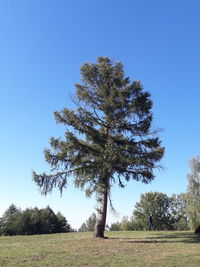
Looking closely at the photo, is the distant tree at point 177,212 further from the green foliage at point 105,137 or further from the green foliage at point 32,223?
the green foliage at point 105,137

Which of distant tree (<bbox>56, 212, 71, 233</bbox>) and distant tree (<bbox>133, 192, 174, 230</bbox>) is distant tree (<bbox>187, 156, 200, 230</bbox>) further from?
distant tree (<bbox>133, 192, 174, 230</bbox>)

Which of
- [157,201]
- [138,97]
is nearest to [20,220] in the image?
[138,97]

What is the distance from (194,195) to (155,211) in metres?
38.1

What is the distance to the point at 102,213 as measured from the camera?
53.7 feet

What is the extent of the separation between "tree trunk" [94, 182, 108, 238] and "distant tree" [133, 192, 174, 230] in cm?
5369

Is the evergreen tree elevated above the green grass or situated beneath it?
elevated above

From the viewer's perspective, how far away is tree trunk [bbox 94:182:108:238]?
53.0 feet

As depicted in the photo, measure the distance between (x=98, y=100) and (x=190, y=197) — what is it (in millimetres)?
20035

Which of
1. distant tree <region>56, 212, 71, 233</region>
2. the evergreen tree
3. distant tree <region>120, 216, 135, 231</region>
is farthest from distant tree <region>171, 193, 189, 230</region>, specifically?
the evergreen tree

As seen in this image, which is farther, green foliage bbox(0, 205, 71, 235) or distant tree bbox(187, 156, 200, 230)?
green foliage bbox(0, 205, 71, 235)

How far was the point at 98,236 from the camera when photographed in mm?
16031

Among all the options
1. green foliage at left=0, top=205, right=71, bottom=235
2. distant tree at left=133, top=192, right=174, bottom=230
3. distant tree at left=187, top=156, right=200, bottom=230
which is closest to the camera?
distant tree at left=187, top=156, right=200, bottom=230

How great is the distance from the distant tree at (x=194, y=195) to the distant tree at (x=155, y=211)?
3668cm

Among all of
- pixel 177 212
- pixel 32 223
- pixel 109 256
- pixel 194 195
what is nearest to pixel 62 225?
pixel 32 223
